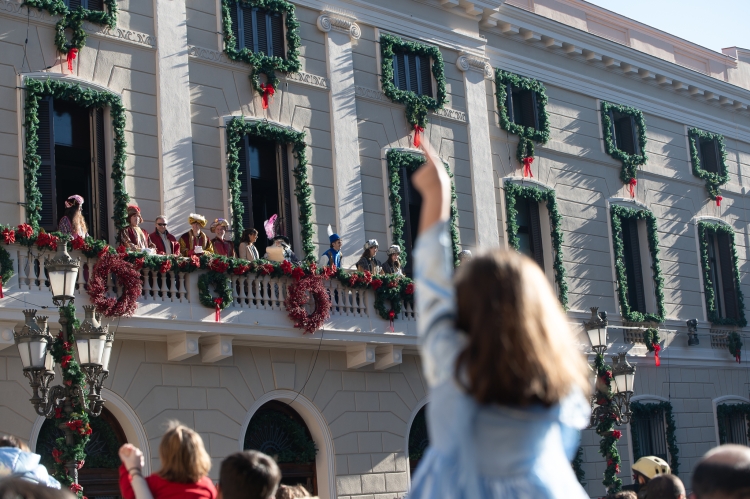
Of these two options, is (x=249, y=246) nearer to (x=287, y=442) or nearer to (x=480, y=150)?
(x=287, y=442)

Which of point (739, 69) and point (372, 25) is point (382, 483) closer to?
point (372, 25)

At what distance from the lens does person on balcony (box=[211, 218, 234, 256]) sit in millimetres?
17047

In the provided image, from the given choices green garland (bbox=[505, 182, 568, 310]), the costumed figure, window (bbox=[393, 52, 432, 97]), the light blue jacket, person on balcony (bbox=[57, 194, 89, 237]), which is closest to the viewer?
the light blue jacket

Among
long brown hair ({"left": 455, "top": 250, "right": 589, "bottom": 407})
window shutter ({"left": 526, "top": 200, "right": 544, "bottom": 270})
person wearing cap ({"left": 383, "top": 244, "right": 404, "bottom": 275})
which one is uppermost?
window shutter ({"left": 526, "top": 200, "right": 544, "bottom": 270})

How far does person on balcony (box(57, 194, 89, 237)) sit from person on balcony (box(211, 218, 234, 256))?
90.2 inches

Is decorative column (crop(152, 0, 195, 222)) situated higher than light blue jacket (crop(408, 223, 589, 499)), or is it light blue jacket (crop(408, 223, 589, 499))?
decorative column (crop(152, 0, 195, 222))

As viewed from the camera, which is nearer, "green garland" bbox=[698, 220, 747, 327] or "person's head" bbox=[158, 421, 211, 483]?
"person's head" bbox=[158, 421, 211, 483]

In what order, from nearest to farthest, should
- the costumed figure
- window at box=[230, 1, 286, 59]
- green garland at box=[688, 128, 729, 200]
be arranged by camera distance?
the costumed figure → window at box=[230, 1, 286, 59] → green garland at box=[688, 128, 729, 200]

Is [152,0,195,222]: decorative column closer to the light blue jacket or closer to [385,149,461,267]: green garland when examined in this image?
[385,149,461,267]: green garland

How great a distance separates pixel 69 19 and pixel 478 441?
1519 centimetres

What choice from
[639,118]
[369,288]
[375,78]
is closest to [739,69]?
[639,118]

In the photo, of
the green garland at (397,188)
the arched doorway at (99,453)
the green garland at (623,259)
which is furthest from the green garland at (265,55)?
the green garland at (623,259)

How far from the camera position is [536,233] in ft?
76.4

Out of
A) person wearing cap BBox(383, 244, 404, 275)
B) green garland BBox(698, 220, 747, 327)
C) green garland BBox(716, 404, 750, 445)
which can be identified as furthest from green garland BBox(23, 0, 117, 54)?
green garland BBox(716, 404, 750, 445)
